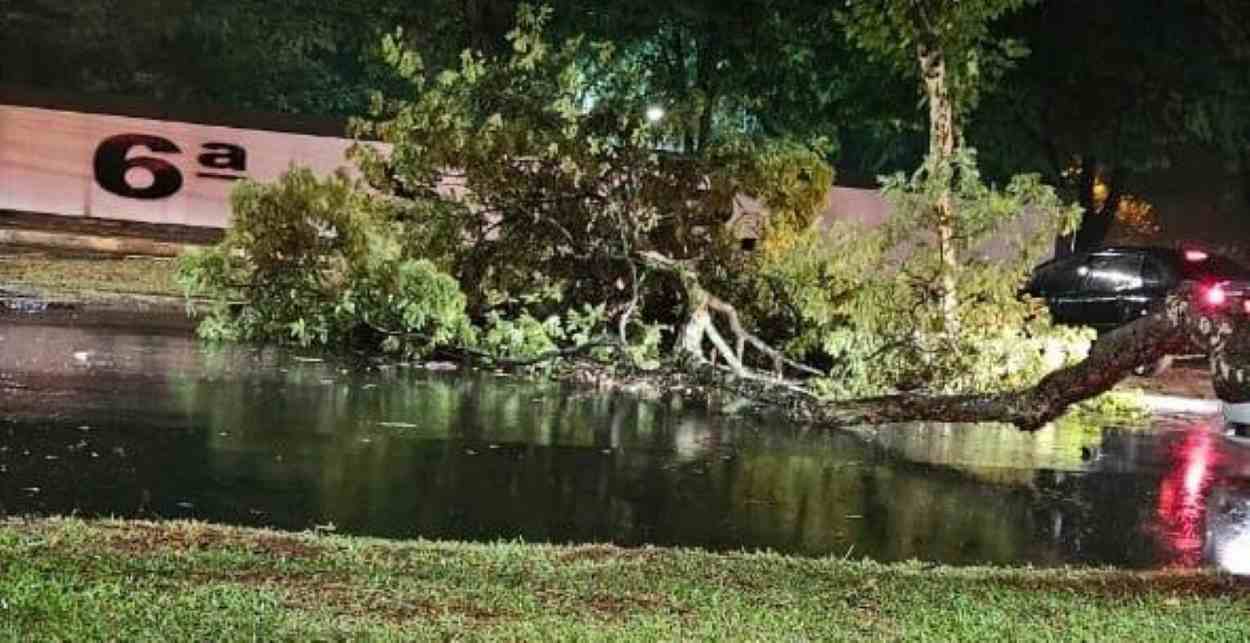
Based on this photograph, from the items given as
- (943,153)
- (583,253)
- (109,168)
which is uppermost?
(109,168)

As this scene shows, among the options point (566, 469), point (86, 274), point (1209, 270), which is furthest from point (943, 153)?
point (86, 274)

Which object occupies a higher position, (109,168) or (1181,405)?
(109,168)

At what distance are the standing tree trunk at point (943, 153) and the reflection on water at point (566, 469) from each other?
3.38 ft

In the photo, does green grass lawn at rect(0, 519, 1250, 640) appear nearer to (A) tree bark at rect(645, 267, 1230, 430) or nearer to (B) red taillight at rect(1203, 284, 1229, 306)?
(A) tree bark at rect(645, 267, 1230, 430)

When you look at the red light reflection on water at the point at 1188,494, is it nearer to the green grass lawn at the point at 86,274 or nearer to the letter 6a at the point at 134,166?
the green grass lawn at the point at 86,274

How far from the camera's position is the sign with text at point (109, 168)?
883 inches

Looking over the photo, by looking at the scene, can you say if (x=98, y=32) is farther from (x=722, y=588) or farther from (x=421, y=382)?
(x=722, y=588)

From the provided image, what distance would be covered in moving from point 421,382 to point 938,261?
4130 millimetres

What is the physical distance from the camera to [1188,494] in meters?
9.09

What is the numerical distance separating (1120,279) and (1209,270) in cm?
104

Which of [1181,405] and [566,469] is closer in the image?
[566,469]

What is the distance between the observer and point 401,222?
1355 cm

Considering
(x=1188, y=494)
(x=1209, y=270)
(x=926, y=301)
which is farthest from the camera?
(x=1209, y=270)

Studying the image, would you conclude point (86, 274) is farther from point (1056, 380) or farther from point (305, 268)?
point (1056, 380)
